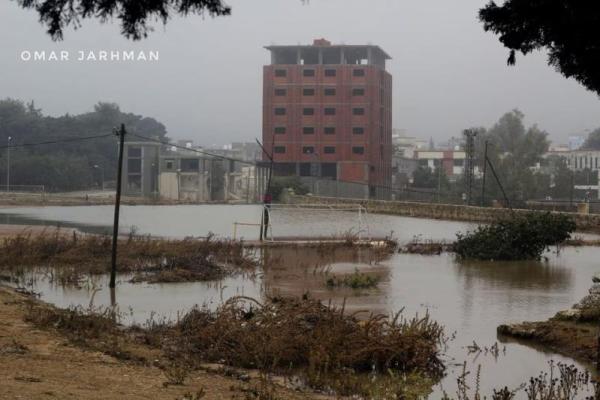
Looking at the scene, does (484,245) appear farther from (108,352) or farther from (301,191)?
(301,191)

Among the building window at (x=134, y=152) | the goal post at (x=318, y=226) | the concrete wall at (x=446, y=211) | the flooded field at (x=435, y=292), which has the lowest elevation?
the flooded field at (x=435, y=292)

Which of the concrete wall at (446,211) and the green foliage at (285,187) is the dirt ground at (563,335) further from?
the green foliage at (285,187)

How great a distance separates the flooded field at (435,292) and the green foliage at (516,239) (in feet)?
2.44

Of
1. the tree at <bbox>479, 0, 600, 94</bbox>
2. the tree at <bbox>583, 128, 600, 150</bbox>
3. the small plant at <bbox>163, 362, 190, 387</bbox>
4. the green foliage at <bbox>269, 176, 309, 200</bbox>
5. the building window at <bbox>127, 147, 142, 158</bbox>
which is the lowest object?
the small plant at <bbox>163, 362, 190, 387</bbox>

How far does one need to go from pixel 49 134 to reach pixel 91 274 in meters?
102

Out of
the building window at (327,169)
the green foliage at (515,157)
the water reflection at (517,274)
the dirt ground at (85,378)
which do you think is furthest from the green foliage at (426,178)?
the dirt ground at (85,378)

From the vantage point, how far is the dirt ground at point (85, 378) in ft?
25.7

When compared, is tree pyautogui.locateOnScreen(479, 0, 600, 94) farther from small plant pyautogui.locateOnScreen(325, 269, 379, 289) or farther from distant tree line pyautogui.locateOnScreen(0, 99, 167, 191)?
distant tree line pyautogui.locateOnScreen(0, 99, 167, 191)

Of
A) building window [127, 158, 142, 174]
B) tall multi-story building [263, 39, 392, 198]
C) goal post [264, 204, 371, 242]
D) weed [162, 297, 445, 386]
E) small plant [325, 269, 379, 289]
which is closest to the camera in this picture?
weed [162, 297, 445, 386]

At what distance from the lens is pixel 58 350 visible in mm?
10438

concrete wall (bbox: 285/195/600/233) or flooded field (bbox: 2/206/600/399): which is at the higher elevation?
concrete wall (bbox: 285/195/600/233)

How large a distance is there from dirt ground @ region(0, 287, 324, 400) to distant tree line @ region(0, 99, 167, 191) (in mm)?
95357

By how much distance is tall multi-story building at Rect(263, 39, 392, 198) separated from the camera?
92206 millimetres

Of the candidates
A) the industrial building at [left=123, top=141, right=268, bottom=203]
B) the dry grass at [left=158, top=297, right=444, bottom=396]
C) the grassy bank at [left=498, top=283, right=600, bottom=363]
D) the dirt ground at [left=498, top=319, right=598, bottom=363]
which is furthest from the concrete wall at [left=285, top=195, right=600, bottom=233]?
the industrial building at [left=123, top=141, right=268, bottom=203]
